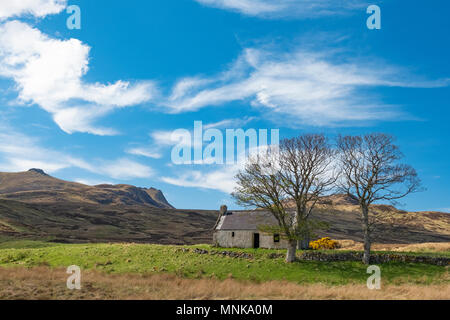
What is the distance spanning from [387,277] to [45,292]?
28.5 meters

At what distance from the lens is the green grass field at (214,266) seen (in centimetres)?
3092

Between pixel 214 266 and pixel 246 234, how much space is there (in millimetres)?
13287

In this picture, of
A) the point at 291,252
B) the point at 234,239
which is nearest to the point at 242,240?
the point at 234,239

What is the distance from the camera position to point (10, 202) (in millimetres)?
125875

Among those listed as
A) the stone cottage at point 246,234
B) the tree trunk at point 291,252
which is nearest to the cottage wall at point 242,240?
the stone cottage at point 246,234


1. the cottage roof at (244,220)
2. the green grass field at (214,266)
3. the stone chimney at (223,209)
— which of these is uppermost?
the stone chimney at (223,209)

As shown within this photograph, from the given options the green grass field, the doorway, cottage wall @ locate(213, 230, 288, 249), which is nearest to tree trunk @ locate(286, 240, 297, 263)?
the green grass field

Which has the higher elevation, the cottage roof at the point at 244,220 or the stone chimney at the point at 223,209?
the stone chimney at the point at 223,209

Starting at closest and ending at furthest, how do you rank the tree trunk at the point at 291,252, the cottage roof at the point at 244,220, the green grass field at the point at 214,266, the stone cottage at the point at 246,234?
the green grass field at the point at 214,266 < the tree trunk at the point at 291,252 < the stone cottage at the point at 246,234 < the cottage roof at the point at 244,220

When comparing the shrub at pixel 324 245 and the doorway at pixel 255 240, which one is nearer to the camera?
the doorway at pixel 255 240

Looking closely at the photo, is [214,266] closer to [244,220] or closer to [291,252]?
[291,252]

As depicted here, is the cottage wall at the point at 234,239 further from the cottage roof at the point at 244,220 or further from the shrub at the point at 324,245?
the shrub at the point at 324,245

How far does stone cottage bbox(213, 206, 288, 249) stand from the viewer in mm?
47375
